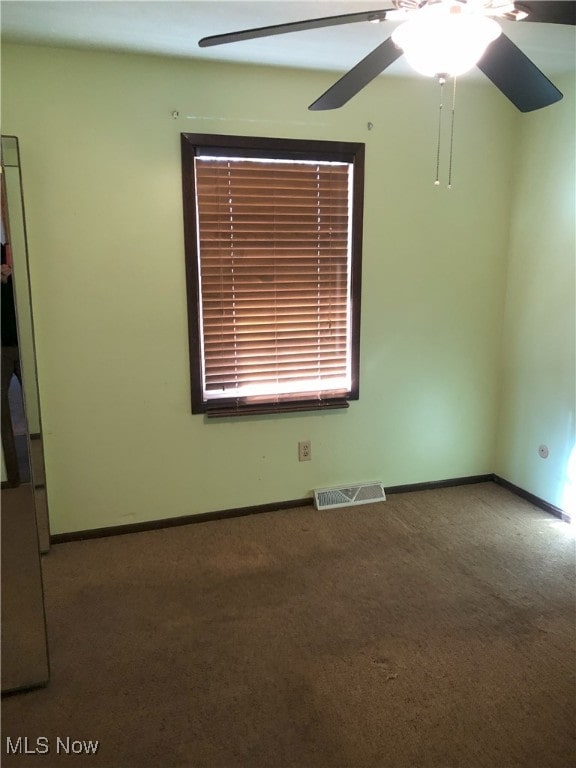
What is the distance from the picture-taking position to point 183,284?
9.29 ft

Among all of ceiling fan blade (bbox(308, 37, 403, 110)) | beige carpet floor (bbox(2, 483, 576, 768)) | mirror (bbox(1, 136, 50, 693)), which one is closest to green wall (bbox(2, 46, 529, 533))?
beige carpet floor (bbox(2, 483, 576, 768))

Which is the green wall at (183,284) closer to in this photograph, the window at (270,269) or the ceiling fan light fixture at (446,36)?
the window at (270,269)

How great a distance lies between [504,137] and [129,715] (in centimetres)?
356

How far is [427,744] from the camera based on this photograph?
5.42ft

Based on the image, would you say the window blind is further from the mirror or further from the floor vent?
the mirror

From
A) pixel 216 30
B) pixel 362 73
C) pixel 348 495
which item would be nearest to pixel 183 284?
pixel 216 30

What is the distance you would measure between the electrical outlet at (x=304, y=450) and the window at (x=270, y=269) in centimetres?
23

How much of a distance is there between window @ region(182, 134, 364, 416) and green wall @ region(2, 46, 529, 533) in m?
0.09

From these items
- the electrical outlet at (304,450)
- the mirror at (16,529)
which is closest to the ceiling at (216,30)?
the mirror at (16,529)

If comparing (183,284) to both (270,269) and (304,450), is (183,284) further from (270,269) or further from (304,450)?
(304,450)

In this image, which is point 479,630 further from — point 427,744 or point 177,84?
point 177,84

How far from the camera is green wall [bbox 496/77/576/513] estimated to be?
9.73ft

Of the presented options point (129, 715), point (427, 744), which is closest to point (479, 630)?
point (427, 744)

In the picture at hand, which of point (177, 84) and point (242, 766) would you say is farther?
point (177, 84)
